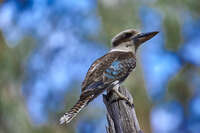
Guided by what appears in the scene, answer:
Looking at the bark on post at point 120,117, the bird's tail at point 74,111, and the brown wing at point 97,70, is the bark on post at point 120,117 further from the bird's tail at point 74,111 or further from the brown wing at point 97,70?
the brown wing at point 97,70

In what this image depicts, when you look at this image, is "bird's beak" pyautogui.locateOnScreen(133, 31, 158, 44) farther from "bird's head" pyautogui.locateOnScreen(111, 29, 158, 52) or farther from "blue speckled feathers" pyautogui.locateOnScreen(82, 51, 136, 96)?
"blue speckled feathers" pyautogui.locateOnScreen(82, 51, 136, 96)

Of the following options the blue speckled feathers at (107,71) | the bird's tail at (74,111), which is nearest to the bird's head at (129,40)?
the blue speckled feathers at (107,71)

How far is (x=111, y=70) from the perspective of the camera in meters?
4.61

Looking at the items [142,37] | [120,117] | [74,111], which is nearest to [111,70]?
[142,37]

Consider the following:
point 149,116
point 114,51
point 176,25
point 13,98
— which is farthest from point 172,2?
point 114,51

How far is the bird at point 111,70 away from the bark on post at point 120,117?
9 cm

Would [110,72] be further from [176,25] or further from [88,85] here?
[176,25]

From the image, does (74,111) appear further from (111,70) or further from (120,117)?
(111,70)

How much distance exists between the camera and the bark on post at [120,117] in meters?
3.44

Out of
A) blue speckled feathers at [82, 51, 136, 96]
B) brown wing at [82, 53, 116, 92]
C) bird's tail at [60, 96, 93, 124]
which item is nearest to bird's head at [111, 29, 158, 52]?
blue speckled feathers at [82, 51, 136, 96]

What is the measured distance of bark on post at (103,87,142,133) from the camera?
3.44m

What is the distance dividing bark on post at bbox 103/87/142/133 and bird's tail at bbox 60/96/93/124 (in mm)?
235

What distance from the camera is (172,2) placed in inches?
417

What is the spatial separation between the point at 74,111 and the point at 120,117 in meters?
0.49
